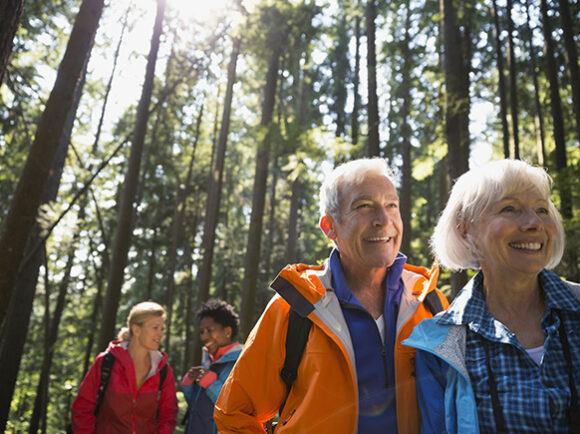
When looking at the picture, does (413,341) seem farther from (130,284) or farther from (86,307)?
(130,284)

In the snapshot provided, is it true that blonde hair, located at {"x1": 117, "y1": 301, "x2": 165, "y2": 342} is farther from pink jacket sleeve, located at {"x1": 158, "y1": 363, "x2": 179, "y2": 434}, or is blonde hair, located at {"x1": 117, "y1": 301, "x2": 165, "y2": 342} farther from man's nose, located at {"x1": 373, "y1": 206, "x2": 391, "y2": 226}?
man's nose, located at {"x1": 373, "y1": 206, "x2": 391, "y2": 226}

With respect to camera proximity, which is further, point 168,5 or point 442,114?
point 168,5

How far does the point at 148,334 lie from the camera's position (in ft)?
15.5

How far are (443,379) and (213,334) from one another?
3.58 meters

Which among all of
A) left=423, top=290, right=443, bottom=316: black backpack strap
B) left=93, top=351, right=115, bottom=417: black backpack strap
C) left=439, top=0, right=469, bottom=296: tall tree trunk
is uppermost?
left=439, top=0, right=469, bottom=296: tall tree trunk

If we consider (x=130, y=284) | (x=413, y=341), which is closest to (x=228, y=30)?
(x=413, y=341)

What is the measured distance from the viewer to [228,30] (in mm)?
13000

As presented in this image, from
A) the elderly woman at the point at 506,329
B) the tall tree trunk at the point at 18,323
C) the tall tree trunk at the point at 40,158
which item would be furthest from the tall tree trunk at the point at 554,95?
the tall tree trunk at the point at 18,323

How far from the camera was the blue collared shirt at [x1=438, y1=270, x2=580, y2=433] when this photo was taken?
1.54 m

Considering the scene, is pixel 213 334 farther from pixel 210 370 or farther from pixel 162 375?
pixel 162 375

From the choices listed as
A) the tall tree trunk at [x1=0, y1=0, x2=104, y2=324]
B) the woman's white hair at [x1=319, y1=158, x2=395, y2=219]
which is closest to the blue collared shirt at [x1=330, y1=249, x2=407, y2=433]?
the woman's white hair at [x1=319, y1=158, x2=395, y2=219]

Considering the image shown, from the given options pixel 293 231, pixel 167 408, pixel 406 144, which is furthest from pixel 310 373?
pixel 293 231

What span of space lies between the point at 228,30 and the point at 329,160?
17.9 feet

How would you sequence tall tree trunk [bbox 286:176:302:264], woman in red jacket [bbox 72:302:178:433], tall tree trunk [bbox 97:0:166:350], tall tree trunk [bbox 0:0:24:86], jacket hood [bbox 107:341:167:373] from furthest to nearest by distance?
tall tree trunk [bbox 286:176:302:264] → tall tree trunk [bbox 97:0:166:350] → jacket hood [bbox 107:341:167:373] → woman in red jacket [bbox 72:302:178:433] → tall tree trunk [bbox 0:0:24:86]
